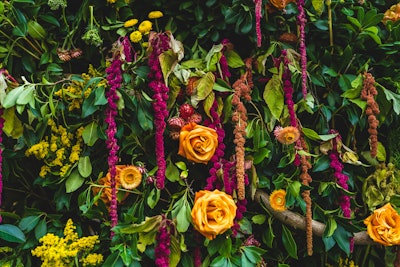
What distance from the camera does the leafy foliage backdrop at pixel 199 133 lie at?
Answer: 1.21 m

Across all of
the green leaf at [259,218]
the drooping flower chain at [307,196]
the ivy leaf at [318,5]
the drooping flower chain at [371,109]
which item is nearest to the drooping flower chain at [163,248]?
the green leaf at [259,218]

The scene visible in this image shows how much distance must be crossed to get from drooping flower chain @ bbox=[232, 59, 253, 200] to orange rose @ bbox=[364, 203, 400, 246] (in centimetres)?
35

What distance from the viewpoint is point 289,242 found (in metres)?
1.28

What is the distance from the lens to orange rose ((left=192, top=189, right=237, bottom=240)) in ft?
3.76

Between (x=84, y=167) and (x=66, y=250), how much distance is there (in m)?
0.22

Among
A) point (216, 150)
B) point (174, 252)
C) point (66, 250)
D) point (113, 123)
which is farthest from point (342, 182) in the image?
point (66, 250)

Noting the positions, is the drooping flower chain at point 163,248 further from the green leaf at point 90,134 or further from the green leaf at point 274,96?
the green leaf at point 274,96

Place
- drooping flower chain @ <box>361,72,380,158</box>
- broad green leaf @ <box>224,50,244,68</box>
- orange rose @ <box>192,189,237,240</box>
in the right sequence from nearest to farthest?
orange rose @ <box>192,189,237,240</box> < drooping flower chain @ <box>361,72,380,158</box> < broad green leaf @ <box>224,50,244,68</box>

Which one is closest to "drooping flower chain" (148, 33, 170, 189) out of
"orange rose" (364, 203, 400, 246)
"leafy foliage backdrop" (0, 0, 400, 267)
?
"leafy foliage backdrop" (0, 0, 400, 267)

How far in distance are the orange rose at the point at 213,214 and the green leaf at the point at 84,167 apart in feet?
1.01

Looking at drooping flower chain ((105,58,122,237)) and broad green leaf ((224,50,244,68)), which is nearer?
drooping flower chain ((105,58,122,237))

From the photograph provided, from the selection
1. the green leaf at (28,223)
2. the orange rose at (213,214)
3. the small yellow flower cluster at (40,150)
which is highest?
the small yellow flower cluster at (40,150)

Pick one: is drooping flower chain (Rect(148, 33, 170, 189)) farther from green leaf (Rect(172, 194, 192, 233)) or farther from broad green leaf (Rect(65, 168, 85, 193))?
broad green leaf (Rect(65, 168, 85, 193))

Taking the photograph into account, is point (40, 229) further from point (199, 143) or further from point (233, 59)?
point (233, 59)
